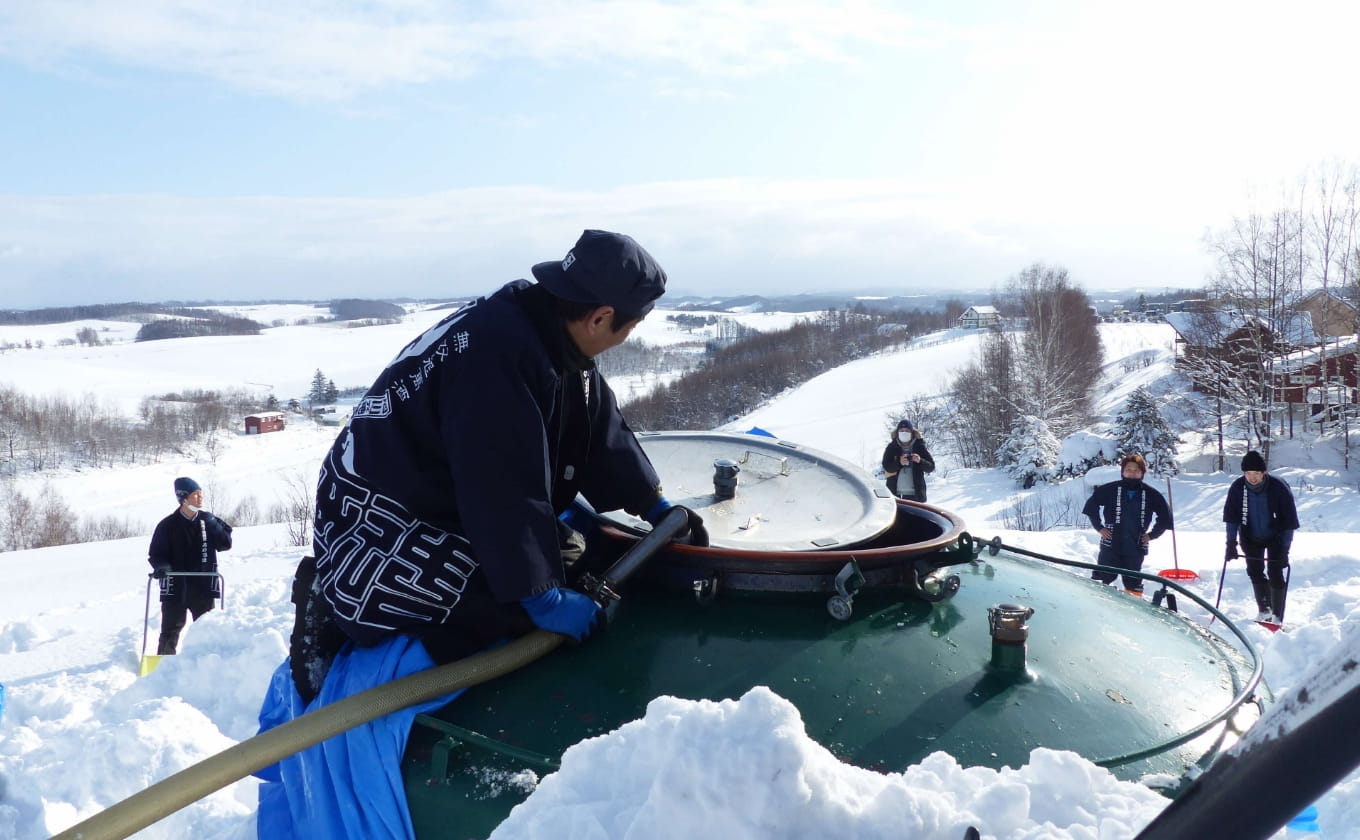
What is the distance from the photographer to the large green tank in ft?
7.74

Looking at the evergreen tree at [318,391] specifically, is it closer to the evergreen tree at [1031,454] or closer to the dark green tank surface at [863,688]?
the evergreen tree at [1031,454]

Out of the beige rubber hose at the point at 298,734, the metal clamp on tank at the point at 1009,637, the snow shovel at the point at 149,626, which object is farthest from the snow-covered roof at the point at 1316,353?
the beige rubber hose at the point at 298,734

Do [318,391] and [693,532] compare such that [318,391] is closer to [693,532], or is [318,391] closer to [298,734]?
[693,532]

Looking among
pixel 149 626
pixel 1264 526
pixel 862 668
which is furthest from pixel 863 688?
pixel 149 626

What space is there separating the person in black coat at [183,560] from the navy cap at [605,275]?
7.47 meters

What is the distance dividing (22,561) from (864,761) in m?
18.1

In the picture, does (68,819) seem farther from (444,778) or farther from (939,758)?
(939,758)

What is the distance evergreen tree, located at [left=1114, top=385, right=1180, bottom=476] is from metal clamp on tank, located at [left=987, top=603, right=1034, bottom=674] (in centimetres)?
2666

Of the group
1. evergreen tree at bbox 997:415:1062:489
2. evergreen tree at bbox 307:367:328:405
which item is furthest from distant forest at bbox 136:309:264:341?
evergreen tree at bbox 997:415:1062:489

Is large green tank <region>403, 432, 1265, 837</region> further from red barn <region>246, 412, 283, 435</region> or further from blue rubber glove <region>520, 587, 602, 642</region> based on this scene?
red barn <region>246, 412, 283, 435</region>

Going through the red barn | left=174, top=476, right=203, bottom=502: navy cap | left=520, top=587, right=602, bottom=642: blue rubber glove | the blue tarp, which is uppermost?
left=520, top=587, right=602, bottom=642: blue rubber glove

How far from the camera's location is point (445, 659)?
260cm

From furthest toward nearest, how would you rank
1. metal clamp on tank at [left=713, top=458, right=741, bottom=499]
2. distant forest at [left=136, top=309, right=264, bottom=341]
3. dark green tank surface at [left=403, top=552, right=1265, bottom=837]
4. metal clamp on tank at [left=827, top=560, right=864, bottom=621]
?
distant forest at [left=136, top=309, right=264, bottom=341]
metal clamp on tank at [left=713, top=458, right=741, bottom=499]
metal clamp on tank at [left=827, top=560, right=864, bottom=621]
dark green tank surface at [left=403, top=552, right=1265, bottom=837]

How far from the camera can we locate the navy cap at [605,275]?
260cm
